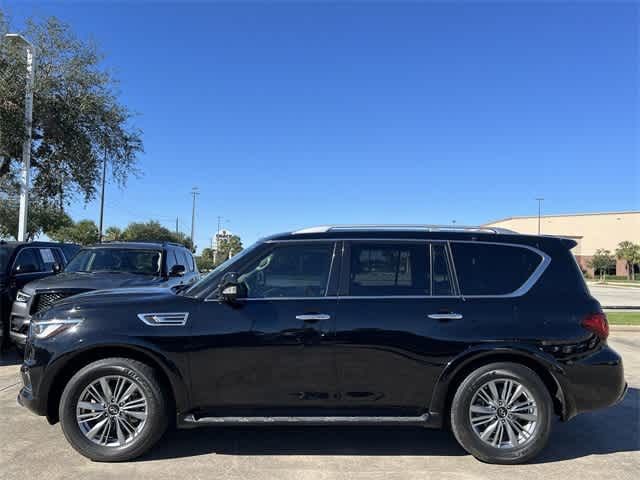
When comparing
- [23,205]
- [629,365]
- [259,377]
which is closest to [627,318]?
[629,365]

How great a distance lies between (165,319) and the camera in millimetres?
4211

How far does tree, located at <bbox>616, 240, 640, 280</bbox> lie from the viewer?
71131 millimetres

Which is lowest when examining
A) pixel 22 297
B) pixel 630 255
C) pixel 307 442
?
pixel 307 442

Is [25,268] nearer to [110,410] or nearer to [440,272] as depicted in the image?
[110,410]

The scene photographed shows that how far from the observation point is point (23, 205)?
44.4 feet

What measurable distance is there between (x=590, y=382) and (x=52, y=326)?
4.60 metres

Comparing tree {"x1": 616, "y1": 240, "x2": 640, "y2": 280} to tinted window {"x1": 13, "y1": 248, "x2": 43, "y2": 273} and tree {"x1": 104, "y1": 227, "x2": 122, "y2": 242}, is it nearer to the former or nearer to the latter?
tree {"x1": 104, "y1": 227, "x2": 122, "y2": 242}

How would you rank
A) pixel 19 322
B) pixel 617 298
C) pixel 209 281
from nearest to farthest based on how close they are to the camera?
pixel 209 281 < pixel 19 322 < pixel 617 298

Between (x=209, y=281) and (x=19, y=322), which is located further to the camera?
(x=19, y=322)

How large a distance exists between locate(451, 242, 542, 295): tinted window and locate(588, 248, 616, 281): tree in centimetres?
7935

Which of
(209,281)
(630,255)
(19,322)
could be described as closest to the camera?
(209,281)

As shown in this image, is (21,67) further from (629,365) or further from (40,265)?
(629,365)

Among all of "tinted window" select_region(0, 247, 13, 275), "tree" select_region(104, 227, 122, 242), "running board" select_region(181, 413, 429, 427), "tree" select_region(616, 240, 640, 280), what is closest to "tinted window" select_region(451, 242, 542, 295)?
"running board" select_region(181, 413, 429, 427)

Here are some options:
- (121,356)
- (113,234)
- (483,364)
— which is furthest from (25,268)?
(113,234)
